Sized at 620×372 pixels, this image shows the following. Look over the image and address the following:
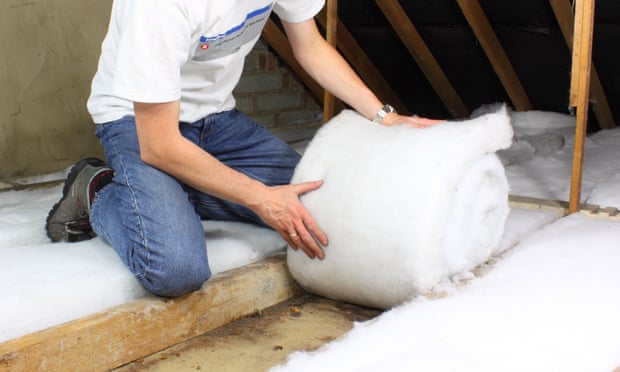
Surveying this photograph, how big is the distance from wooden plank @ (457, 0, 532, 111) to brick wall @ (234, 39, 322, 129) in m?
1.27

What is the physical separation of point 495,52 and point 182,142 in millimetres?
2169

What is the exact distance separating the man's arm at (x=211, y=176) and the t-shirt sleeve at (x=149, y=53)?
0.04 m

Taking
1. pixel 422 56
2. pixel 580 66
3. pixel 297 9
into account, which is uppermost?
pixel 297 9

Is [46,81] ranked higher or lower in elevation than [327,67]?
lower

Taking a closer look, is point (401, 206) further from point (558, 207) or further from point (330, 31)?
point (330, 31)

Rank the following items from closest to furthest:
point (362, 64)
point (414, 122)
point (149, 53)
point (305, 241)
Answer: point (149, 53) → point (305, 241) → point (414, 122) → point (362, 64)

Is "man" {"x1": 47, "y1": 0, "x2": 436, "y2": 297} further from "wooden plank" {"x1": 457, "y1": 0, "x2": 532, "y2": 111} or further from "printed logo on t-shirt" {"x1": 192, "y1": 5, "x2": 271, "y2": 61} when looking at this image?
"wooden plank" {"x1": 457, "y1": 0, "x2": 532, "y2": 111}

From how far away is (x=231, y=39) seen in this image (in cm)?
179

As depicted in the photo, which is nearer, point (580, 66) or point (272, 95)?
point (580, 66)

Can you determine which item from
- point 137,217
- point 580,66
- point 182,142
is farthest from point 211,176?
point 580,66

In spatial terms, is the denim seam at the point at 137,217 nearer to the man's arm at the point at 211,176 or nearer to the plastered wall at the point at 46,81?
the man's arm at the point at 211,176

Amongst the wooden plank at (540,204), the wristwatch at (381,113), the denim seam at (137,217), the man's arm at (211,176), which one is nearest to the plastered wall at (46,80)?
the denim seam at (137,217)

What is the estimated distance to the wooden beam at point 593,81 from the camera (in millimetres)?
2861

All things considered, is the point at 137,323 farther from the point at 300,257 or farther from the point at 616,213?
the point at 616,213
